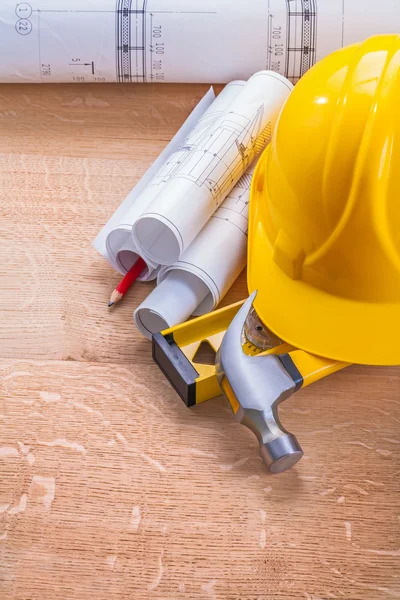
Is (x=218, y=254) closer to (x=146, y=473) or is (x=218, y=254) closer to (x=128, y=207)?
(x=128, y=207)

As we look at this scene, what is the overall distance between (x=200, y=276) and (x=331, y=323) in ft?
0.56

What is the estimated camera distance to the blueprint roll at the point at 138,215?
86 centimetres

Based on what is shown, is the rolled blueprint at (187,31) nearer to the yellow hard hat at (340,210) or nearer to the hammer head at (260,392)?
the yellow hard hat at (340,210)

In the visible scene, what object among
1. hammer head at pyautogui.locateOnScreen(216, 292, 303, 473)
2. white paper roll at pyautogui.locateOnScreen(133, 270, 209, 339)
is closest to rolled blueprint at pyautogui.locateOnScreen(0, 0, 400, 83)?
white paper roll at pyautogui.locateOnScreen(133, 270, 209, 339)

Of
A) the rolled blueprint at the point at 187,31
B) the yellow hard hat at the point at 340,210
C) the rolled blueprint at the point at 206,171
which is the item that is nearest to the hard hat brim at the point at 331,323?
the yellow hard hat at the point at 340,210

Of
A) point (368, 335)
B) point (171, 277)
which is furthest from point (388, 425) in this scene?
point (171, 277)

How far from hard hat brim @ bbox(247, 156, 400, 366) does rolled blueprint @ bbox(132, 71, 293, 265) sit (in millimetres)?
139

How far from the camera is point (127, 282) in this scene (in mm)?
860

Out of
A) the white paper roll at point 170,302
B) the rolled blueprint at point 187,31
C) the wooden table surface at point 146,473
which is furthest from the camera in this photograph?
the rolled blueprint at point 187,31

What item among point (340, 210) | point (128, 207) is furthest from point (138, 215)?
point (340, 210)

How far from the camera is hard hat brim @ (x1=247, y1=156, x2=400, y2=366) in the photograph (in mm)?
733

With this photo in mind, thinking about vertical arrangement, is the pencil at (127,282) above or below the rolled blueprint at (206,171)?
below

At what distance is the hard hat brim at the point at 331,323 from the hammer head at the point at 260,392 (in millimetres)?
53

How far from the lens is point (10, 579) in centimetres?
63
